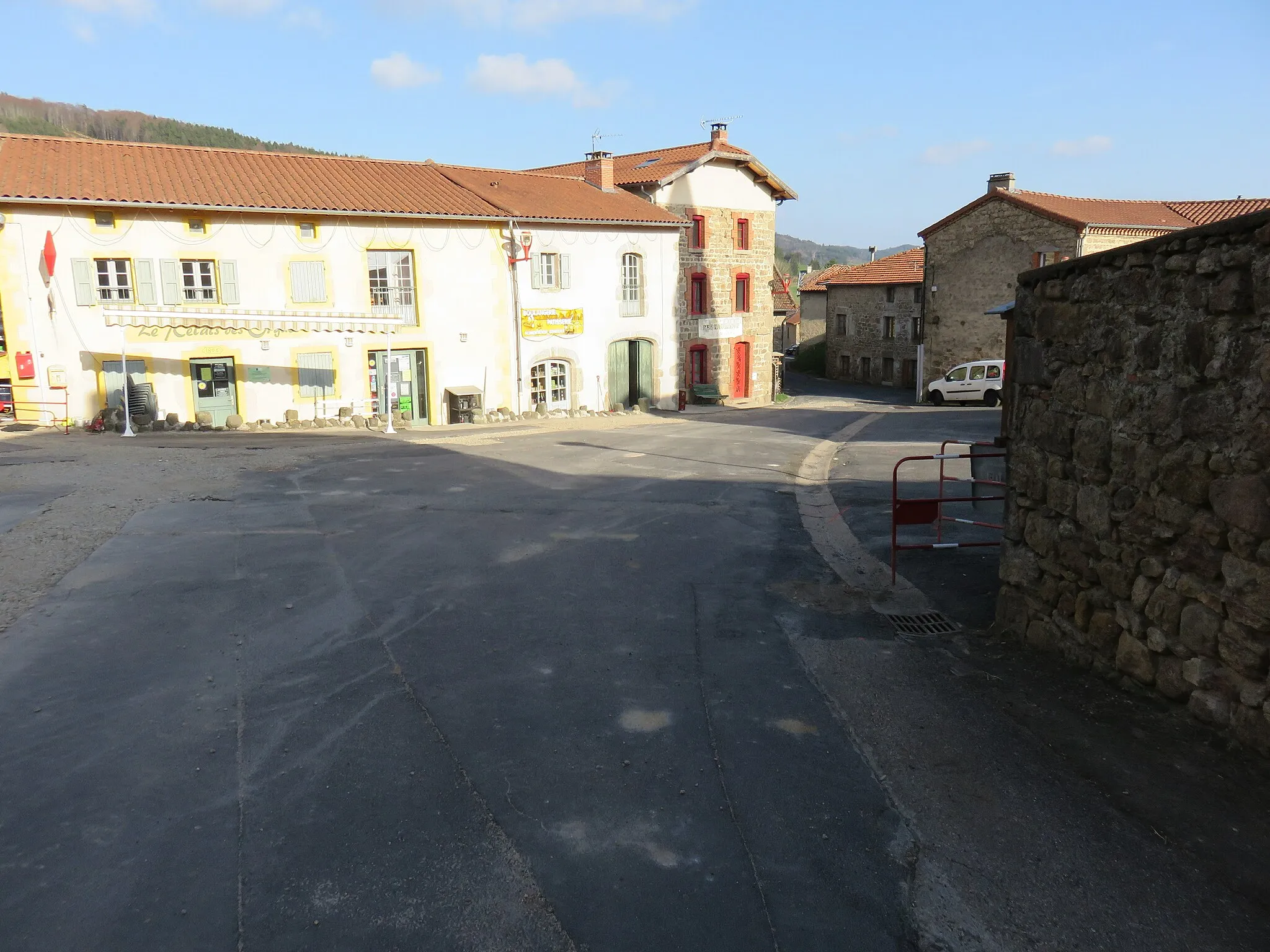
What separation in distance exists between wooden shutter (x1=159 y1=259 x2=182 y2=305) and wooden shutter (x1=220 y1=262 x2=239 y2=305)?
0.93 meters

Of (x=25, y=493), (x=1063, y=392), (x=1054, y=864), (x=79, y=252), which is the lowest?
(x=1054, y=864)

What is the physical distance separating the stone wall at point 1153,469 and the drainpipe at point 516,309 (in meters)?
21.2

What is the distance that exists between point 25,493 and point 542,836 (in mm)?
11116

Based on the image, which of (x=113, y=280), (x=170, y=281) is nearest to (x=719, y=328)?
(x=170, y=281)

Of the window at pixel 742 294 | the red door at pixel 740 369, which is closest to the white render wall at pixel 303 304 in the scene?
the window at pixel 742 294

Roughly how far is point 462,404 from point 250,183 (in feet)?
25.3

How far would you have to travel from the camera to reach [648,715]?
6270 mm

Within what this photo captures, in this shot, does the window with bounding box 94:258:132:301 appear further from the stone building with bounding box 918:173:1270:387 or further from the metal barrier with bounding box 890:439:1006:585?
the stone building with bounding box 918:173:1270:387

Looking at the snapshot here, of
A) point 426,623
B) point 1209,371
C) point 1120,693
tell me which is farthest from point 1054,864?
point 426,623

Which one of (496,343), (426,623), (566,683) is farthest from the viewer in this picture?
(496,343)

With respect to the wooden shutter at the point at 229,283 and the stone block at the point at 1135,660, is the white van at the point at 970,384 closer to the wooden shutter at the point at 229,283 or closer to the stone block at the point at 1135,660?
the wooden shutter at the point at 229,283

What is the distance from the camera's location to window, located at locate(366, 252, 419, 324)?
81.0 feet

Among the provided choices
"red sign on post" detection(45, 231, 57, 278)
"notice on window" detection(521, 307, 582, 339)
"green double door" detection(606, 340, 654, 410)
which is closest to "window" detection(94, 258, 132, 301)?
"red sign on post" detection(45, 231, 57, 278)

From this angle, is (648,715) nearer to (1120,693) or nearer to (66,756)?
(1120,693)
